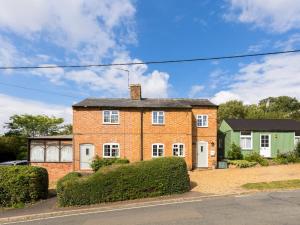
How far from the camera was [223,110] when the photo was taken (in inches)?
2554

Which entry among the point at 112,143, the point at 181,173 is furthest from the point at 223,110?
the point at 181,173

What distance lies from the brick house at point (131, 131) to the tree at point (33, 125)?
37.2m

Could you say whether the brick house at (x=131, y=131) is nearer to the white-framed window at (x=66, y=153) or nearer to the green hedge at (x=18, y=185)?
the white-framed window at (x=66, y=153)

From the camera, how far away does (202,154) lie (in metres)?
30.2

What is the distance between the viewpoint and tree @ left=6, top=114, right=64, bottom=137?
208 feet

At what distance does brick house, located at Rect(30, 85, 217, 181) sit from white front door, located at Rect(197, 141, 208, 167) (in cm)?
49

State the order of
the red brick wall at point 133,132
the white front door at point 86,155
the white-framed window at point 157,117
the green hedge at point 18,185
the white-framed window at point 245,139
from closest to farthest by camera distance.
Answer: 1. the green hedge at point 18,185
2. the white front door at point 86,155
3. the red brick wall at point 133,132
4. the white-framed window at point 157,117
5. the white-framed window at point 245,139

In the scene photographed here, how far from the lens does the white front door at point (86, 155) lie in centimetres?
2879

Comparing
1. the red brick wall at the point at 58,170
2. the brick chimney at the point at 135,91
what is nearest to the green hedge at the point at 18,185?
the red brick wall at the point at 58,170

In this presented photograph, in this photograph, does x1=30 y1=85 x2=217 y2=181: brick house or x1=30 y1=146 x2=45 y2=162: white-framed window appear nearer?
x1=30 y1=85 x2=217 y2=181: brick house

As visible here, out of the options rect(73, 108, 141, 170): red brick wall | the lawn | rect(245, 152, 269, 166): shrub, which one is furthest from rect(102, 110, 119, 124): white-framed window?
the lawn

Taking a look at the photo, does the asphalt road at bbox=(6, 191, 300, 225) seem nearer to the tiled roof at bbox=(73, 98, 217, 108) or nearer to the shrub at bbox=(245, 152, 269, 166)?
the shrub at bbox=(245, 152, 269, 166)

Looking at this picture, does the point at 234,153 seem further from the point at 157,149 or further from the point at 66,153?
the point at 66,153

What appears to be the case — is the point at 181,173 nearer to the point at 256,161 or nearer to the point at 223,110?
the point at 256,161
